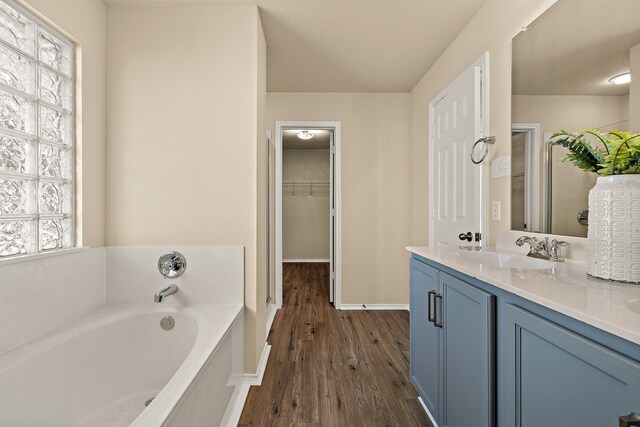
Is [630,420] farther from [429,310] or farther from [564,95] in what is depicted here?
[564,95]

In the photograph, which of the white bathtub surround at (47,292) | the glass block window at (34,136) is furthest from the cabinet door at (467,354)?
the glass block window at (34,136)

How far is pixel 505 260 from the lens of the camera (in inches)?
58.9

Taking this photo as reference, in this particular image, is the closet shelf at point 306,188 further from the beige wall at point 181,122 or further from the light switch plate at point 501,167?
the light switch plate at point 501,167

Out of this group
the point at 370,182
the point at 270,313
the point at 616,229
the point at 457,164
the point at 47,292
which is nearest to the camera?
the point at 616,229

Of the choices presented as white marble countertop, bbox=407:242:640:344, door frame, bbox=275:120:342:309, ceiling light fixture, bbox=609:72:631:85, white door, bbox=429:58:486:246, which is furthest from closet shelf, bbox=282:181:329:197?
ceiling light fixture, bbox=609:72:631:85

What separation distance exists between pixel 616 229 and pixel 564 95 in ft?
2.39

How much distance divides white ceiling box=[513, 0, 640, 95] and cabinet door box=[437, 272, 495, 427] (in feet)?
3.10

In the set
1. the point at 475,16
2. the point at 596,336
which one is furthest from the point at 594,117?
the point at 475,16

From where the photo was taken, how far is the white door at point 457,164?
1.97 m

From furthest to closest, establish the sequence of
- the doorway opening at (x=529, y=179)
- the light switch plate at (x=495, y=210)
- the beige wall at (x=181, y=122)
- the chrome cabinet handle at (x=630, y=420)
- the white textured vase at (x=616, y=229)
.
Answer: the beige wall at (x=181, y=122) < the light switch plate at (x=495, y=210) < the doorway opening at (x=529, y=179) < the white textured vase at (x=616, y=229) < the chrome cabinet handle at (x=630, y=420)

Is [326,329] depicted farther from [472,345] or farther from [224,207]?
[472,345]

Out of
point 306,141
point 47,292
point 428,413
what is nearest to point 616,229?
point 428,413

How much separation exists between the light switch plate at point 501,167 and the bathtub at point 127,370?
173 cm

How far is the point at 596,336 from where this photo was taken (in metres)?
0.67
